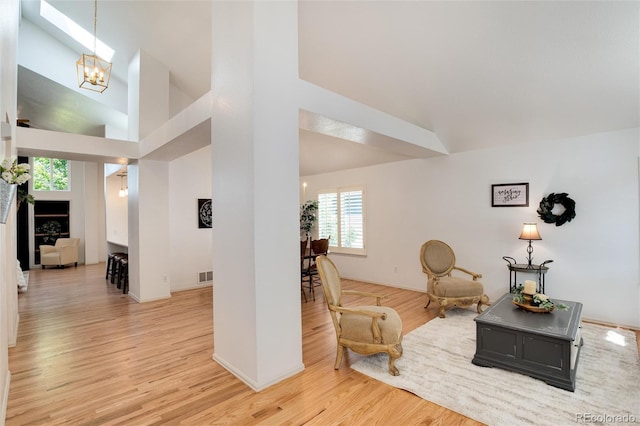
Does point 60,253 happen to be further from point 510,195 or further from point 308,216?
point 510,195

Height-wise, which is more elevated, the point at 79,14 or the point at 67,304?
the point at 79,14

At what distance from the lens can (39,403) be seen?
2.43 m

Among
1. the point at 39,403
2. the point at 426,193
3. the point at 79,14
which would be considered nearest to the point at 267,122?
the point at 39,403

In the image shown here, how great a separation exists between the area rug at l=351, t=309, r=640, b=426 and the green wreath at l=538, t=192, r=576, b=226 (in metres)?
1.57

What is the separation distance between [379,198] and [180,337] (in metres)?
4.46

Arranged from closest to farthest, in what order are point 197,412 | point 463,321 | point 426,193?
point 197,412 < point 463,321 < point 426,193

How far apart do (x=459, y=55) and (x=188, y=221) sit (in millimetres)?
5576

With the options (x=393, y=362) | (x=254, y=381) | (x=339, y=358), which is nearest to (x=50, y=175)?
(x=254, y=381)

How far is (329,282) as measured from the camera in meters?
3.10

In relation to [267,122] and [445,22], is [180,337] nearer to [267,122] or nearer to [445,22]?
[267,122]

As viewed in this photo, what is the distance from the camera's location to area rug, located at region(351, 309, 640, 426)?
2246 mm

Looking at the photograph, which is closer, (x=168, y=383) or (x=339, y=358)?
(x=168, y=383)
